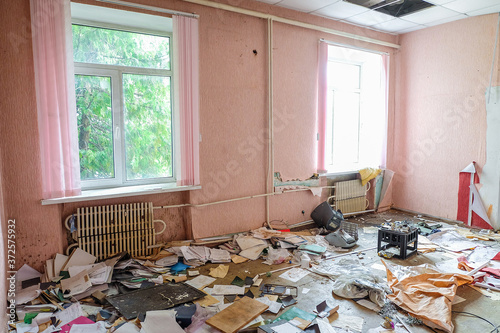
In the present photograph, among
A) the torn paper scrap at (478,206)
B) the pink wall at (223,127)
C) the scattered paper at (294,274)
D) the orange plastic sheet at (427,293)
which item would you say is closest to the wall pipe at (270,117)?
the pink wall at (223,127)

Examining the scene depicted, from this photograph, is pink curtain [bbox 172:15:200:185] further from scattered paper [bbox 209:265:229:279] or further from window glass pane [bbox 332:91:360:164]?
window glass pane [bbox 332:91:360:164]

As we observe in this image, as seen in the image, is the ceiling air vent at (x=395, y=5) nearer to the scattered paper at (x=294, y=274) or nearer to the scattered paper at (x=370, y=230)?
the scattered paper at (x=370, y=230)

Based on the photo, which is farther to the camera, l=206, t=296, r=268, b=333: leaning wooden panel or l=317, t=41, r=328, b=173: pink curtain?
l=317, t=41, r=328, b=173: pink curtain

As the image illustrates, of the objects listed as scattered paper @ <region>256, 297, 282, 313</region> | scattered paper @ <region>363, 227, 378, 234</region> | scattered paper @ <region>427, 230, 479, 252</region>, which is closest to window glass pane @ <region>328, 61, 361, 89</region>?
scattered paper @ <region>363, 227, 378, 234</region>

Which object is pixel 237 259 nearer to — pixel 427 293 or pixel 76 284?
pixel 76 284

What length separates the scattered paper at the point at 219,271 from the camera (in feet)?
10.6

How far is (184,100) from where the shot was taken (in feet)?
11.7

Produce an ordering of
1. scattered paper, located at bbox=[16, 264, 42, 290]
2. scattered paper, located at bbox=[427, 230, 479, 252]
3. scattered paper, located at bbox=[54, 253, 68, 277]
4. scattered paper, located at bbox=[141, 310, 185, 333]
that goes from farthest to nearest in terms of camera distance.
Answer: scattered paper, located at bbox=[427, 230, 479, 252] → scattered paper, located at bbox=[54, 253, 68, 277] → scattered paper, located at bbox=[16, 264, 42, 290] → scattered paper, located at bbox=[141, 310, 185, 333]

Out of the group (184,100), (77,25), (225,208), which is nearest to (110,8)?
(77,25)

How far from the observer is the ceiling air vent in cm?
411

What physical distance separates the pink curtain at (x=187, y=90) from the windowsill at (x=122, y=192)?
0.41 feet

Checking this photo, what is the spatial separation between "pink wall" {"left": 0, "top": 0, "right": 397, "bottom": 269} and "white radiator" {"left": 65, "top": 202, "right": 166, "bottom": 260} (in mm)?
107

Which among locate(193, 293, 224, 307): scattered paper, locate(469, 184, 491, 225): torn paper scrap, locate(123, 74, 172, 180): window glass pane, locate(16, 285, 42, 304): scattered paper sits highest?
locate(123, 74, 172, 180): window glass pane

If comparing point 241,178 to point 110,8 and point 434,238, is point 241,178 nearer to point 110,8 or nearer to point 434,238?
point 110,8
